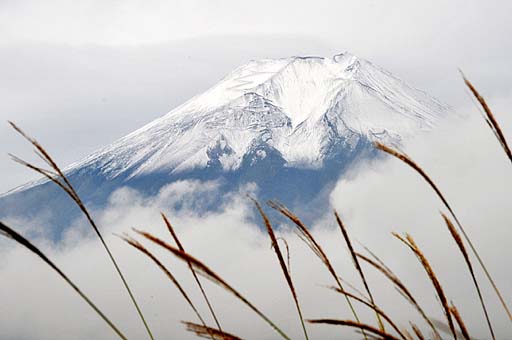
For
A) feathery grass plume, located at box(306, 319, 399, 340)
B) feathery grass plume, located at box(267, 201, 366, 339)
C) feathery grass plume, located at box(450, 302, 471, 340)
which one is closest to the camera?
feathery grass plume, located at box(306, 319, 399, 340)

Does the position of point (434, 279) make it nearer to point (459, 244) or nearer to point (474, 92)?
point (459, 244)

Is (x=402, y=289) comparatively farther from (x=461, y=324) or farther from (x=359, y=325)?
(x=359, y=325)

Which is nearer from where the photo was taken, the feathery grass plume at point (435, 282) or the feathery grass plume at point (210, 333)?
the feathery grass plume at point (210, 333)

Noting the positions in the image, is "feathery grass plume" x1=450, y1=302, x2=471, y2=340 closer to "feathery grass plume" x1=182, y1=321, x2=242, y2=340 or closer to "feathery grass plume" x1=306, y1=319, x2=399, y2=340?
"feathery grass plume" x1=306, y1=319, x2=399, y2=340

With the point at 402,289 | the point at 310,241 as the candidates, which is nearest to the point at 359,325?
the point at 402,289

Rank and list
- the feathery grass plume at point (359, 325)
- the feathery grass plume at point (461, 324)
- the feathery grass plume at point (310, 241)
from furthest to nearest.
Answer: the feathery grass plume at point (310, 241) → the feathery grass plume at point (461, 324) → the feathery grass plume at point (359, 325)

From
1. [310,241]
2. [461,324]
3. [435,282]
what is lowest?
[461,324]

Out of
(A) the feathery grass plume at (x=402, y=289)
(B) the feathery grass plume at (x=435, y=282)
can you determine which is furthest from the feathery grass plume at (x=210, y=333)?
(B) the feathery grass plume at (x=435, y=282)

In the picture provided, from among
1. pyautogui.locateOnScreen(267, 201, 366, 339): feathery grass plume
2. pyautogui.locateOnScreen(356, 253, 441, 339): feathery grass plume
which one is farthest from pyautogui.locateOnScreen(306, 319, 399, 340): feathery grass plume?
pyautogui.locateOnScreen(267, 201, 366, 339): feathery grass plume

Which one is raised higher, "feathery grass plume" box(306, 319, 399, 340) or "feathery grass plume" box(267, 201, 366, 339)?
"feathery grass plume" box(267, 201, 366, 339)

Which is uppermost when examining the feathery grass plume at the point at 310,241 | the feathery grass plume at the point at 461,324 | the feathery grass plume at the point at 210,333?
the feathery grass plume at the point at 310,241

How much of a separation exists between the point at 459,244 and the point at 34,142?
45.5 inches

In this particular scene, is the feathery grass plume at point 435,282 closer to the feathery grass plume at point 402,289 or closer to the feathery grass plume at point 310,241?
the feathery grass plume at point 402,289

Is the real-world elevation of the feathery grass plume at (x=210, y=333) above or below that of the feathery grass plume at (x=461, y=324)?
above
